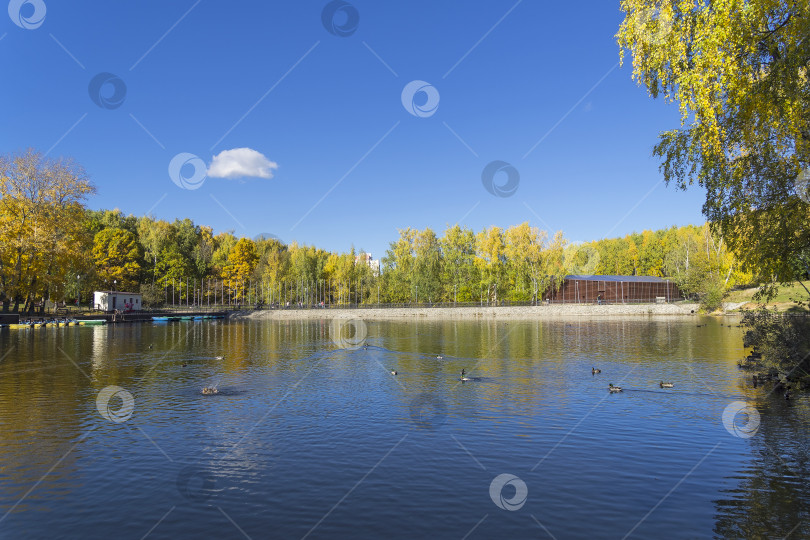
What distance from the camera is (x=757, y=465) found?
43.1 feet

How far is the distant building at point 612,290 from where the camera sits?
116919 millimetres

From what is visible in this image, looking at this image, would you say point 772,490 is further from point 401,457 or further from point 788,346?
point 788,346

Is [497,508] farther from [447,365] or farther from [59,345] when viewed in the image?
[59,345]

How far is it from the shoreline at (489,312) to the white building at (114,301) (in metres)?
21.9

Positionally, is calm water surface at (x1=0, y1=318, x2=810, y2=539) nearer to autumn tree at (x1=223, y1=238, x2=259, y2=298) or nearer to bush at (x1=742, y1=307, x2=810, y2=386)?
bush at (x1=742, y1=307, x2=810, y2=386)

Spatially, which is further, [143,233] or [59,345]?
[143,233]

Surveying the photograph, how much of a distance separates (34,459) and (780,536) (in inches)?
711

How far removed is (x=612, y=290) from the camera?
4724 inches

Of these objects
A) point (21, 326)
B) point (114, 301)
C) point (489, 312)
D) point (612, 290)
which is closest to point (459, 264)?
point (489, 312)

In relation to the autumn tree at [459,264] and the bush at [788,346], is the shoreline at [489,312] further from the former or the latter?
the bush at [788,346]

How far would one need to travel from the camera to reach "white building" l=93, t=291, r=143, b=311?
291 ft

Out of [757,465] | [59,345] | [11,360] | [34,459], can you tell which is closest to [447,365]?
[757,465]

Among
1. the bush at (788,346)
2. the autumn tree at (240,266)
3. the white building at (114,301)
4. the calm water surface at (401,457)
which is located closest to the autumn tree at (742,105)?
the bush at (788,346)

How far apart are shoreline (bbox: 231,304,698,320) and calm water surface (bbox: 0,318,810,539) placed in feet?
245
